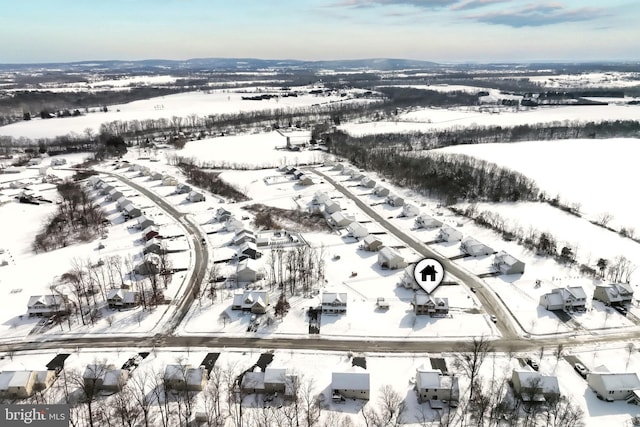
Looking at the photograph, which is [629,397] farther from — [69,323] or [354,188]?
[354,188]

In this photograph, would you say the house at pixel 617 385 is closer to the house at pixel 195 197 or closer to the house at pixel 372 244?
the house at pixel 372 244

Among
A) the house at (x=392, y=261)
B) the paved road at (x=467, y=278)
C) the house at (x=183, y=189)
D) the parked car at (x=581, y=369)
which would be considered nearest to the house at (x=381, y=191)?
the paved road at (x=467, y=278)

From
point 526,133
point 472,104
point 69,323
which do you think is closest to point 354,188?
point 69,323

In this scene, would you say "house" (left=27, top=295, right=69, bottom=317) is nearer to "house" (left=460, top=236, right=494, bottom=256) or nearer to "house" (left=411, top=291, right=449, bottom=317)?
"house" (left=411, top=291, right=449, bottom=317)

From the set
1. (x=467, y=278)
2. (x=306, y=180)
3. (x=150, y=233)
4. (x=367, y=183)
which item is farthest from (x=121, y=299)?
(x=367, y=183)

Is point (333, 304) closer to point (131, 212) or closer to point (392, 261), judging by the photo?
point (392, 261)
